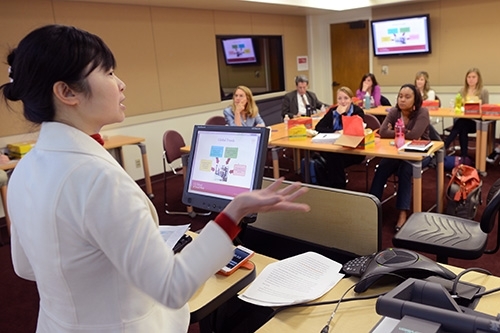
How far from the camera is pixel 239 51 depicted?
22.4ft

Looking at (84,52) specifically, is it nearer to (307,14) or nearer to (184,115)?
(184,115)

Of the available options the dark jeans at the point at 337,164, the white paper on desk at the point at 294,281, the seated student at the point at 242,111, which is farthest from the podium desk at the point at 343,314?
the seated student at the point at 242,111

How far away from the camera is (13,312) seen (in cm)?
273

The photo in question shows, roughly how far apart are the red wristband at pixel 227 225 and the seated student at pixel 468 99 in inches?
211

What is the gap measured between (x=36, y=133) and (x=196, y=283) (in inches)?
19.4

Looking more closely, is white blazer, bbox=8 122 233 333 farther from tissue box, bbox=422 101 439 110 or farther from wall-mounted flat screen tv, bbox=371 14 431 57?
wall-mounted flat screen tv, bbox=371 14 431 57

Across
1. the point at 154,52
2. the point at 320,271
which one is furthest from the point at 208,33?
the point at 320,271

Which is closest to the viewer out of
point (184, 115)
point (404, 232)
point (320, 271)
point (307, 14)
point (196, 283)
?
point (196, 283)

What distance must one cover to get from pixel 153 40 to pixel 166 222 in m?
2.71

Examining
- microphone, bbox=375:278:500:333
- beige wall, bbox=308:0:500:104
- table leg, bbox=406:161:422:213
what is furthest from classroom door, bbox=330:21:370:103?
microphone, bbox=375:278:500:333

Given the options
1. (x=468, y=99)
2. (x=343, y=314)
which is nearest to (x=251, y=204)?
(x=343, y=314)

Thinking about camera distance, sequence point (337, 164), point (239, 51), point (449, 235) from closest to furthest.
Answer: point (449, 235) < point (337, 164) < point (239, 51)

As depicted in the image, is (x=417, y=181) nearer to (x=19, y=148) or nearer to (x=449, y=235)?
(x=449, y=235)

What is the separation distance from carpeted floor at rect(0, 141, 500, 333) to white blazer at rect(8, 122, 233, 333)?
1.70 m
